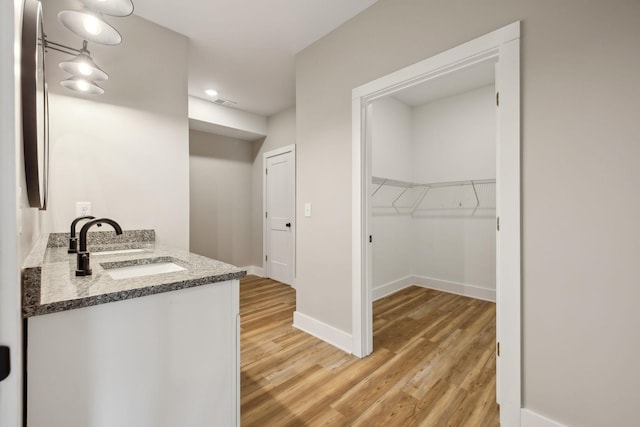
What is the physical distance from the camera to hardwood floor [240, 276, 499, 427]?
156 centimetres

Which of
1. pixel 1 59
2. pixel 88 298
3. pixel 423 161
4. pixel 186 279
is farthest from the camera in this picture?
pixel 423 161

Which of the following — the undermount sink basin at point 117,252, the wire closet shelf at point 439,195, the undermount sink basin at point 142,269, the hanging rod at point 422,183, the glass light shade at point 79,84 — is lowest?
the undermount sink basin at point 142,269

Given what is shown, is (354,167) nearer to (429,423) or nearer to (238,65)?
(429,423)

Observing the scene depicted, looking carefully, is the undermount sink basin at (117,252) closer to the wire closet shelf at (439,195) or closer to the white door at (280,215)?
the wire closet shelf at (439,195)

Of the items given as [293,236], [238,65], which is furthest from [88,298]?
[293,236]

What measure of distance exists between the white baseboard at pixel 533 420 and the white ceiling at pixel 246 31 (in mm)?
2770

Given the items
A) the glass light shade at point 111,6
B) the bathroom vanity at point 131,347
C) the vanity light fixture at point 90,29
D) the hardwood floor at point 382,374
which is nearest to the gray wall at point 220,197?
the hardwood floor at point 382,374

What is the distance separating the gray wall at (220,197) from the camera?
4309 mm

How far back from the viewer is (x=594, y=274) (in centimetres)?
122

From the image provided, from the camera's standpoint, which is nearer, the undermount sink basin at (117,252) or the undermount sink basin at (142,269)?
the undermount sink basin at (142,269)

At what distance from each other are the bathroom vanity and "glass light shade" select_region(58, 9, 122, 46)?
3.61 feet

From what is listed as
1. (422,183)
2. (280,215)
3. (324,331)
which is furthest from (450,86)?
(324,331)

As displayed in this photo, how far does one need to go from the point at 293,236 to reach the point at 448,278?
2.31m

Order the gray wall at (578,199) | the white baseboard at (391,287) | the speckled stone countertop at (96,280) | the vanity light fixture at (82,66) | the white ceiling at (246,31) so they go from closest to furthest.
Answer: the speckled stone countertop at (96,280), the gray wall at (578,199), the vanity light fixture at (82,66), the white ceiling at (246,31), the white baseboard at (391,287)
